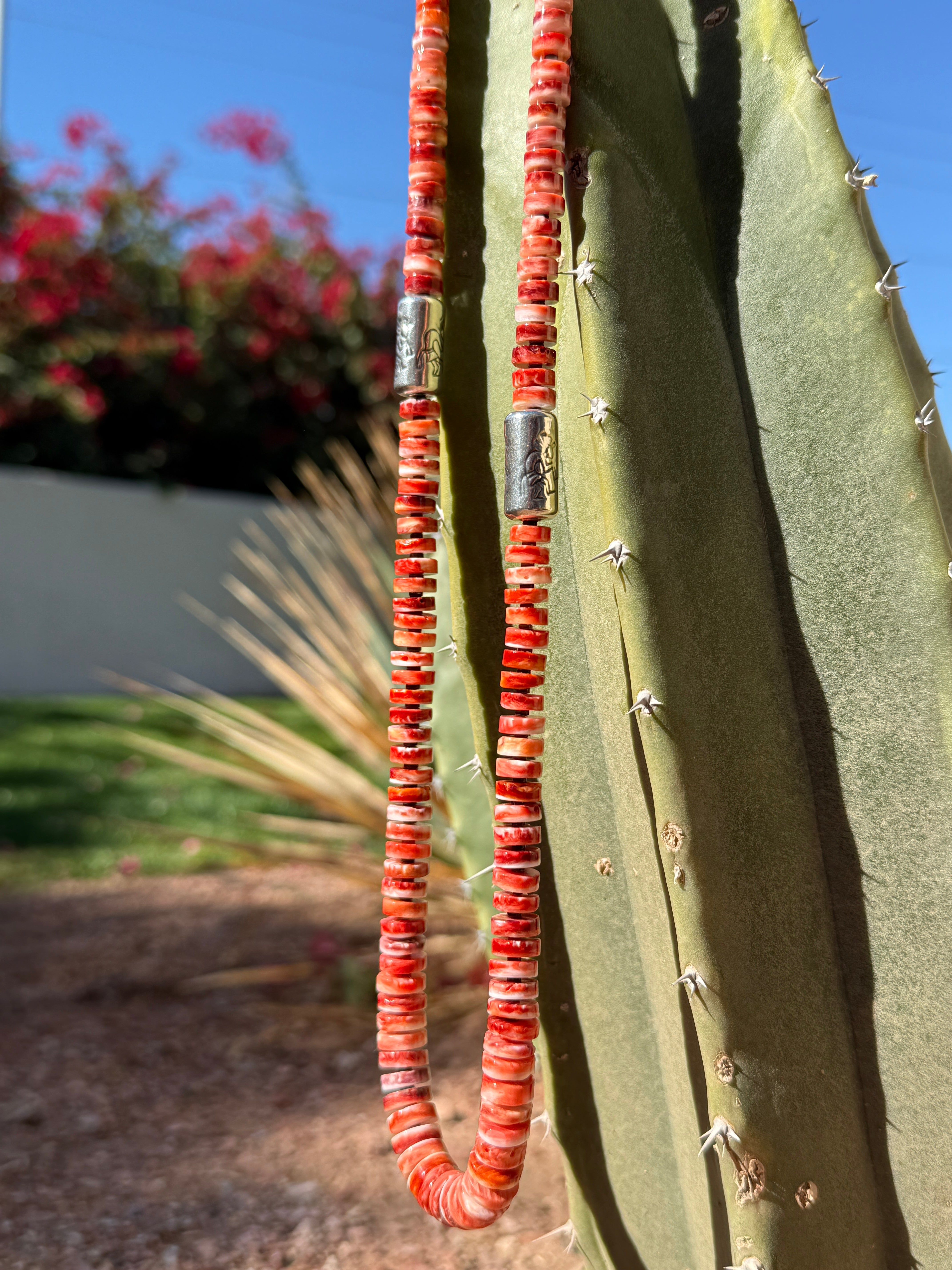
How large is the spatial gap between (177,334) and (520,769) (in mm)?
6300

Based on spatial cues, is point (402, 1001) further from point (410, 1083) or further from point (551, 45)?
point (551, 45)

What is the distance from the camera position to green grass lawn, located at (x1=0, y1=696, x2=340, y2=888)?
3.37 m

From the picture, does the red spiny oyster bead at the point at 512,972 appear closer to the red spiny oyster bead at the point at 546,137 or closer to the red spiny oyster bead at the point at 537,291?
the red spiny oyster bead at the point at 537,291

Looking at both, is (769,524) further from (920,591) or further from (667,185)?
(667,185)

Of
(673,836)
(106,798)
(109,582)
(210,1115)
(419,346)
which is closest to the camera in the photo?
(673,836)

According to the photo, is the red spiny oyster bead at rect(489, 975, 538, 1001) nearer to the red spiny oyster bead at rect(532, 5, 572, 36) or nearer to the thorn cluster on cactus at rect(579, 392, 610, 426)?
the thorn cluster on cactus at rect(579, 392, 610, 426)

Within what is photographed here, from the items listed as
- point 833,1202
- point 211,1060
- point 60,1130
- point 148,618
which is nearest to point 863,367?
point 833,1202

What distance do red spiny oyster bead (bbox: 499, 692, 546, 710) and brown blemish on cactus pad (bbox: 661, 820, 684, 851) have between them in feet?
0.48

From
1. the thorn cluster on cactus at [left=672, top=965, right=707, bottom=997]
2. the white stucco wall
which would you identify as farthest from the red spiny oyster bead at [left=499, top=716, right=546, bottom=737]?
the white stucco wall

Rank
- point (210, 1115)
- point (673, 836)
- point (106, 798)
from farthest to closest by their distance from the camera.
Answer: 1. point (106, 798)
2. point (210, 1115)
3. point (673, 836)

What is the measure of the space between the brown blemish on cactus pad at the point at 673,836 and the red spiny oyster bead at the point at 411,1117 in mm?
371

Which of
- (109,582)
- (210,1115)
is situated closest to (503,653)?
(210,1115)

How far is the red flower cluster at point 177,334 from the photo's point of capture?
6.19m

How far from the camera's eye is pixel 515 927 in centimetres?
85
